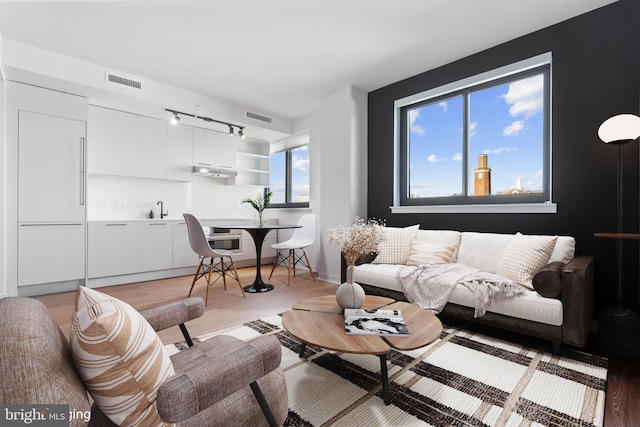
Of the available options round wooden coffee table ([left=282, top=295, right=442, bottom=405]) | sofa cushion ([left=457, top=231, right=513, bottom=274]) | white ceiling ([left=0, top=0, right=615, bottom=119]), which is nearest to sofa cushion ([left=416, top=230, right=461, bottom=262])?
sofa cushion ([left=457, top=231, right=513, bottom=274])

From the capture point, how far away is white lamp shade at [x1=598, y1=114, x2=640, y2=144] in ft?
7.38

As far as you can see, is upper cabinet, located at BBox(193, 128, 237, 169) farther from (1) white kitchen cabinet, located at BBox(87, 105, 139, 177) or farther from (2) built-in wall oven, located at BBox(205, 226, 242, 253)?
(2) built-in wall oven, located at BBox(205, 226, 242, 253)

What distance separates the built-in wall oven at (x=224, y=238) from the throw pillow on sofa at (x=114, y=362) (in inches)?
173

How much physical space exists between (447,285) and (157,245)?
407 centimetres

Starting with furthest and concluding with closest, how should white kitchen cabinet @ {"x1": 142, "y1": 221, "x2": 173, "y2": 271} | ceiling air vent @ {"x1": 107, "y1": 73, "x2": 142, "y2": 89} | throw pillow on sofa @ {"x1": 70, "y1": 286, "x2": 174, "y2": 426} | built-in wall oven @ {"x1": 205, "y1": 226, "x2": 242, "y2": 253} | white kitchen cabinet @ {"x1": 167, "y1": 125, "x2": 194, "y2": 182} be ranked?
built-in wall oven @ {"x1": 205, "y1": 226, "x2": 242, "y2": 253}
white kitchen cabinet @ {"x1": 167, "y1": 125, "x2": 194, "y2": 182}
white kitchen cabinet @ {"x1": 142, "y1": 221, "x2": 173, "y2": 271}
ceiling air vent @ {"x1": 107, "y1": 73, "x2": 142, "y2": 89}
throw pillow on sofa @ {"x1": 70, "y1": 286, "x2": 174, "y2": 426}

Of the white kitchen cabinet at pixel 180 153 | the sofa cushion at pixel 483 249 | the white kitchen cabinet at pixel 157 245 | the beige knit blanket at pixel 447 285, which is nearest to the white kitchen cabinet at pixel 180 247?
the white kitchen cabinet at pixel 157 245

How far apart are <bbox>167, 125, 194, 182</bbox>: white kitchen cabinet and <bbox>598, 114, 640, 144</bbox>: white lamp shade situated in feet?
17.2

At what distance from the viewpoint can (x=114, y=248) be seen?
4.27 meters

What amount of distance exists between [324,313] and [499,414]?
1.05m

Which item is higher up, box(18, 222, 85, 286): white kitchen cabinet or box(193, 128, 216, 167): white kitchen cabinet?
box(193, 128, 216, 167): white kitchen cabinet

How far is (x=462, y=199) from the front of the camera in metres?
3.69

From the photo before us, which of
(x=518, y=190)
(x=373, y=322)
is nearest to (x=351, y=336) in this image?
(x=373, y=322)

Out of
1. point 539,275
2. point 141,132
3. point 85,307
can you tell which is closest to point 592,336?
point 539,275

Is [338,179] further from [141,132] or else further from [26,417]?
[26,417]
